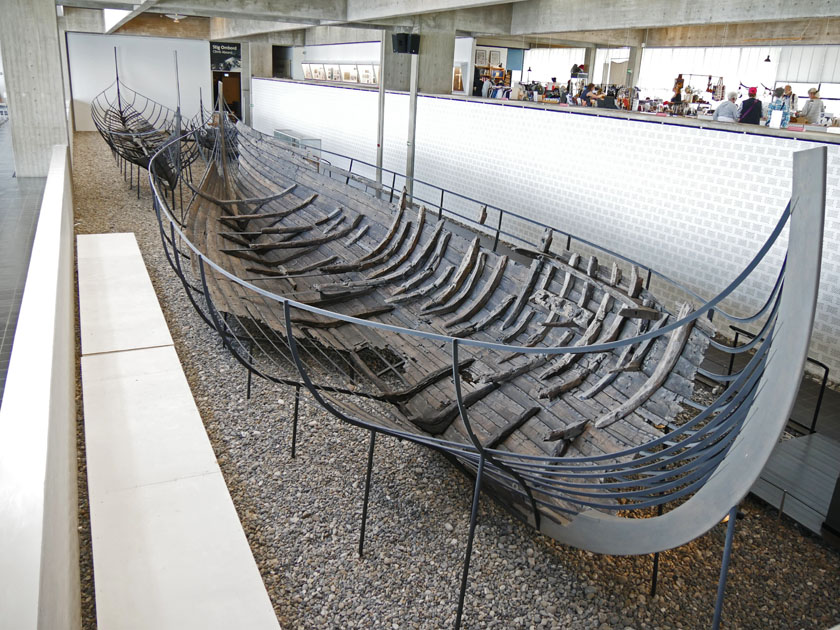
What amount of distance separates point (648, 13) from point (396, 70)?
4318 millimetres

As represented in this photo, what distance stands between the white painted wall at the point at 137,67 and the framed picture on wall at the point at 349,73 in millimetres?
5677

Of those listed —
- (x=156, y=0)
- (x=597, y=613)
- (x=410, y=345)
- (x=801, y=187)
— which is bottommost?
(x=597, y=613)

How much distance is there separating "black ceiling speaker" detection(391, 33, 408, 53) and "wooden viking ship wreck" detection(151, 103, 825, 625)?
449cm

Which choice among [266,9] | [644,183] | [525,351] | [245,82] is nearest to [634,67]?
[266,9]

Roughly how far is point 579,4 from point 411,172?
3.96 meters

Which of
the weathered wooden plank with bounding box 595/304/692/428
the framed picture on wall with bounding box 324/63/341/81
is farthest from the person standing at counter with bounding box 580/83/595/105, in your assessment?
→ the weathered wooden plank with bounding box 595/304/692/428

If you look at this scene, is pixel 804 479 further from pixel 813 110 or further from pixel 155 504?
pixel 813 110

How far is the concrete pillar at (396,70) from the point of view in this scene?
1180 centimetres

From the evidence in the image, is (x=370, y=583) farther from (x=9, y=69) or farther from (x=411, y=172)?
(x=9, y=69)

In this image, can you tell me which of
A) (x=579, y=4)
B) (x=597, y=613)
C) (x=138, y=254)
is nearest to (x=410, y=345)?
(x=597, y=613)

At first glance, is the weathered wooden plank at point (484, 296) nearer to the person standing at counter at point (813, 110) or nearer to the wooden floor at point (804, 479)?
the wooden floor at point (804, 479)

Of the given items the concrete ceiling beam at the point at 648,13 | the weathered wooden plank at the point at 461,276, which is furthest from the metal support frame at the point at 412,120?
the weathered wooden plank at the point at 461,276

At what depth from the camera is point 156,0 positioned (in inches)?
378

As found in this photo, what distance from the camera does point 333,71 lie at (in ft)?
62.4
